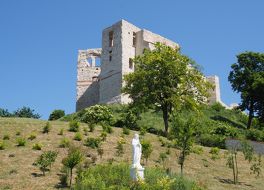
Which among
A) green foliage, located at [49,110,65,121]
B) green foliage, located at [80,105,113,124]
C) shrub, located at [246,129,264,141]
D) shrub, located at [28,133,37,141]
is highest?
green foliage, located at [49,110,65,121]

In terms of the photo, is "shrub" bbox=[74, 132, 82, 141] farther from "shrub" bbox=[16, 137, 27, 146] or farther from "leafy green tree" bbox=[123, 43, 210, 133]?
"leafy green tree" bbox=[123, 43, 210, 133]

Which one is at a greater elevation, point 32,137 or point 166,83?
point 166,83

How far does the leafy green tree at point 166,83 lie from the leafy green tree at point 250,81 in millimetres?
14225

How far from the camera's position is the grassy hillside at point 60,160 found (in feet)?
68.6

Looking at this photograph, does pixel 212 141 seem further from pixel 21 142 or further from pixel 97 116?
pixel 21 142

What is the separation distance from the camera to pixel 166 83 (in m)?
37.6

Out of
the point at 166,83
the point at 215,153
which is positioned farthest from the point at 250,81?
the point at 215,153

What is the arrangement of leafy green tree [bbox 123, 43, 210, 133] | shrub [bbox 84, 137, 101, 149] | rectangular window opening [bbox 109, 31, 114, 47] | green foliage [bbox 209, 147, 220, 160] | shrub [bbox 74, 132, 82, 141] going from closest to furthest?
shrub [bbox 84, 137, 101, 149] → shrub [bbox 74, 132, 82, 141] → green foliage [bbox 209, 147, 220, 160] → leafy green tree [bbox 123, 43, 210, 133] → rectangular window opening [bbox 109, 31, 114, 47]

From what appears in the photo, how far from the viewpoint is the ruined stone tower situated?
2176 inches

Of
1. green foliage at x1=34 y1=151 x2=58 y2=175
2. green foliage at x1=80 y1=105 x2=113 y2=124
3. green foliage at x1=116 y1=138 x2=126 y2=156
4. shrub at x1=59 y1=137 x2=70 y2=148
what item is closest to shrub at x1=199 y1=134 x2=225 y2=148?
green foliage at x1=80 y1=105 x2=113 y2=124

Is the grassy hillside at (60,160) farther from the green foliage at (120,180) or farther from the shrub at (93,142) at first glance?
the green foliage at (120,180)

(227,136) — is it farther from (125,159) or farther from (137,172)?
(137,172)

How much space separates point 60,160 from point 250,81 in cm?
3360

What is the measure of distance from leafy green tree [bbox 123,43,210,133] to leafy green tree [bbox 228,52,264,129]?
14225 mm
